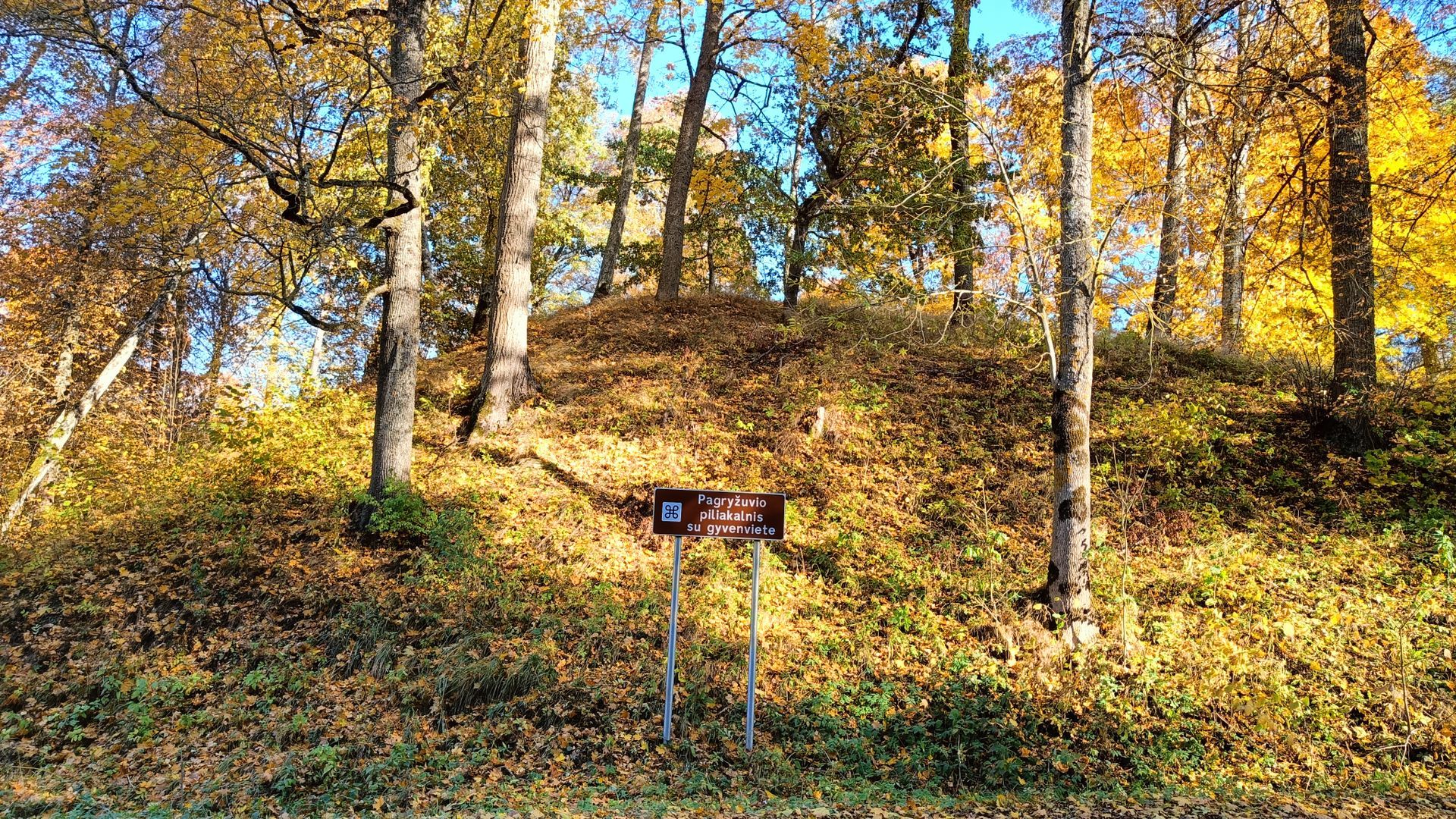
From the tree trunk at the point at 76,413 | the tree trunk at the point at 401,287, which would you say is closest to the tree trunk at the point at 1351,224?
the tree trunk at the point at 401,287

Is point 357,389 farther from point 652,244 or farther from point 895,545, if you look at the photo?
point 895,545

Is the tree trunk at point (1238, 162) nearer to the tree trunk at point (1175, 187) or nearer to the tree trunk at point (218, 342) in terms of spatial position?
the tree trunk at point (1175, 187)

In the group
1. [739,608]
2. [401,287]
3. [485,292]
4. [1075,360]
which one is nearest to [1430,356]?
[1075,360]

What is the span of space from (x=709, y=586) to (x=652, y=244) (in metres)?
11.7

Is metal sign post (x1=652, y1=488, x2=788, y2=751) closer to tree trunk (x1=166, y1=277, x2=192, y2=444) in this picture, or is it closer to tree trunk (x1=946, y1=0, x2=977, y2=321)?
tree trunk (x1=946, y1=0, x2=977, y2=321)

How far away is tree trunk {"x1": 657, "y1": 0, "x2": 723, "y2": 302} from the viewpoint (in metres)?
14.5

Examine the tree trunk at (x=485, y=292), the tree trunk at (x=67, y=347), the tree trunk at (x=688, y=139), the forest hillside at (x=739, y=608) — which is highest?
the tree trunk at (x=688, y=139)

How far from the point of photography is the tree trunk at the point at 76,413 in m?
9.75

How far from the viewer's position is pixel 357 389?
11828 millimetres

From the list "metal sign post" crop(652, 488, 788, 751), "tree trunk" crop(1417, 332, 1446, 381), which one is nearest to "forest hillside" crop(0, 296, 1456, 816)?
"tree trunk" crop(1417, 332, 1446, 381)

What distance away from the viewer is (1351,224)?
8.89 meters

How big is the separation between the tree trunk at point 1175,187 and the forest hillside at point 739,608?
1932 millimetres

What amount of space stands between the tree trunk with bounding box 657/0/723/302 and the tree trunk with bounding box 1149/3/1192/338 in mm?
8342

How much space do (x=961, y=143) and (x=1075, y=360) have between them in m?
8.15
